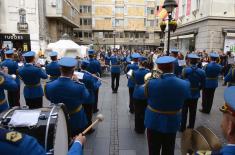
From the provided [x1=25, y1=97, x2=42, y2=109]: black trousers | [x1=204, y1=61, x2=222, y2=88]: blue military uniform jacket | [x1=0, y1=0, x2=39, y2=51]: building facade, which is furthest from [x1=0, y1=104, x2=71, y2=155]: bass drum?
[x1=0, y1=0, x2=39, y2=51]: building facade

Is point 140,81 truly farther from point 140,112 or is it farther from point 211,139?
point 211,139

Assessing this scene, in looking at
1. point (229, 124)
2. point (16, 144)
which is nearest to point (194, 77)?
point (229, 124)

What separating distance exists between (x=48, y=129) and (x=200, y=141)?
1.36m

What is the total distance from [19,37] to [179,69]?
951 inches

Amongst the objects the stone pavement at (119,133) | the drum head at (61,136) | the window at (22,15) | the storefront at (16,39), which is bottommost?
the stone pavement at (119,133)

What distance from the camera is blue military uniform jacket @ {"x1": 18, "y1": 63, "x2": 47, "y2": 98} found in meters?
6.24

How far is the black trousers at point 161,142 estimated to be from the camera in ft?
13.7

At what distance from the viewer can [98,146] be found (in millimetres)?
5660

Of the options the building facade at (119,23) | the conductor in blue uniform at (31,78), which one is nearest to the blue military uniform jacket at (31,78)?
the conductor in blue uniform at (31,78)

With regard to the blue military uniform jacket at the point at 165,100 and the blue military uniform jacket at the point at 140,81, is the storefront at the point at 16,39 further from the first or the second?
the blue military uniform jacket at the point at 165,100

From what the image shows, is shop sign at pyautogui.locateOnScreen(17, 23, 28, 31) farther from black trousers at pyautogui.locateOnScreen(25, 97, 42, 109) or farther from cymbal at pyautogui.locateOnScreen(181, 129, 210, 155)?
cymbal at pyautogui.locateOnScreen(181, 129, 210, 155)

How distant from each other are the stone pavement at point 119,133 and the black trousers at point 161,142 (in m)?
1.11

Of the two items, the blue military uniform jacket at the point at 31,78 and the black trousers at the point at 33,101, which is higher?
the blue military uniform jacket at the point at 31,78

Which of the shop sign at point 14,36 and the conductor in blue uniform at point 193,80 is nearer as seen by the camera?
the conductor in blue uniform at point 193,80
